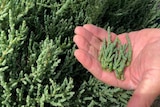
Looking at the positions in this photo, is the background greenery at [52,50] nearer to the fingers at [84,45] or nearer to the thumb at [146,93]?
the fingers at [84,45]

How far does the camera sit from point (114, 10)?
9.94ft

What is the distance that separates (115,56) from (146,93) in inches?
23.4

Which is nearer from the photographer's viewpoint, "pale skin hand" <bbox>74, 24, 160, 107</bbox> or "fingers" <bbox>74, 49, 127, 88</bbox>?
"pale skin hand" <bbox>74, 24, 160, 107</bbox>

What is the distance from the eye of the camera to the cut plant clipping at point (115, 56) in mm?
2232

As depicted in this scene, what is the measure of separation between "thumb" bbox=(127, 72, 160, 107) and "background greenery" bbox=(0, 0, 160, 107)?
0.45 metres

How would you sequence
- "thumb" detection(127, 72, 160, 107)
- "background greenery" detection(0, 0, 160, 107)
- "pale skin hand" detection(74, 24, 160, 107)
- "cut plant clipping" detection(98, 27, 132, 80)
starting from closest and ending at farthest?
1. "thumb" detection(127, 72, 160, 107)
2. "pale skin hand" detection(74, 24, 160, 107)
3. "background greenery" detection(0, 0, 160, 107)
4. "cut plant clipping" detection(98, 27, 132, 80)

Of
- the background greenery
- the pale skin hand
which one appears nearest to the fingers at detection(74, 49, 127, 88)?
the pale skin hand

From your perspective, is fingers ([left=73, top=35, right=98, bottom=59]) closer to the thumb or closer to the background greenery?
the background greenery

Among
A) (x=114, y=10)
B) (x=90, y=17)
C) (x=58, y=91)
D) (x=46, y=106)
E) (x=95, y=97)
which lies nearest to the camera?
(x=58, y=91)

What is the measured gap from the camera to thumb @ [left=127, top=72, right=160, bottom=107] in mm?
1722

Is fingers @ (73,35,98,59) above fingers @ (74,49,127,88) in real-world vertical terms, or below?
above

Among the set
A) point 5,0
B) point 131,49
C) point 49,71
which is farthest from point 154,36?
point 5,0

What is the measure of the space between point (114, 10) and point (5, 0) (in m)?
1.14

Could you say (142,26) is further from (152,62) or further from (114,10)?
(152,62)
